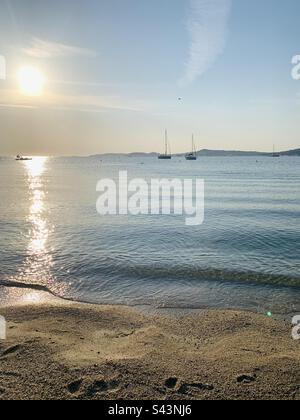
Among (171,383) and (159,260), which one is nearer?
(171,383)

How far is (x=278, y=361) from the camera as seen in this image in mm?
7785

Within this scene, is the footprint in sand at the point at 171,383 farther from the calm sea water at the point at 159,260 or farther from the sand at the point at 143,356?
the calm sea water at the point at 159,260

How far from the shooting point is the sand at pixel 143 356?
668cm

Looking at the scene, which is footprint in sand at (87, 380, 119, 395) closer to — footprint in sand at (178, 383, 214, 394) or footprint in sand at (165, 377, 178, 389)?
footprint in sand at (165, 377, 178, 389)

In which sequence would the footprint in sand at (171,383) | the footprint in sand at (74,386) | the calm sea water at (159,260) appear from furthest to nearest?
the calm sea water at (159,260), the footprint in sand at (171,383), the footprint in sand at (74,386)

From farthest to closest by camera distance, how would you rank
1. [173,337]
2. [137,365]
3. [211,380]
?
[173,337] → [137,365] → [211,380]

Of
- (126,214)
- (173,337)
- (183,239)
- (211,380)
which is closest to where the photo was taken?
(211,380)

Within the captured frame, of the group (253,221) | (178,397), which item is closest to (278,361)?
(178,397)

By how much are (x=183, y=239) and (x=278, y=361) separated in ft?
45.9

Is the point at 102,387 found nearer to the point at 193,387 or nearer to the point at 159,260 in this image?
the point at 193,387

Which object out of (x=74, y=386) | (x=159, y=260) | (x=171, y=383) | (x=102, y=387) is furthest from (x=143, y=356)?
(x=159, y=260)

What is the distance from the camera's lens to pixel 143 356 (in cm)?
799

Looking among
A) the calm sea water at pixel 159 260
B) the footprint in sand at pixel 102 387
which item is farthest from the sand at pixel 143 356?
the calm sea water at pixel 159 260
